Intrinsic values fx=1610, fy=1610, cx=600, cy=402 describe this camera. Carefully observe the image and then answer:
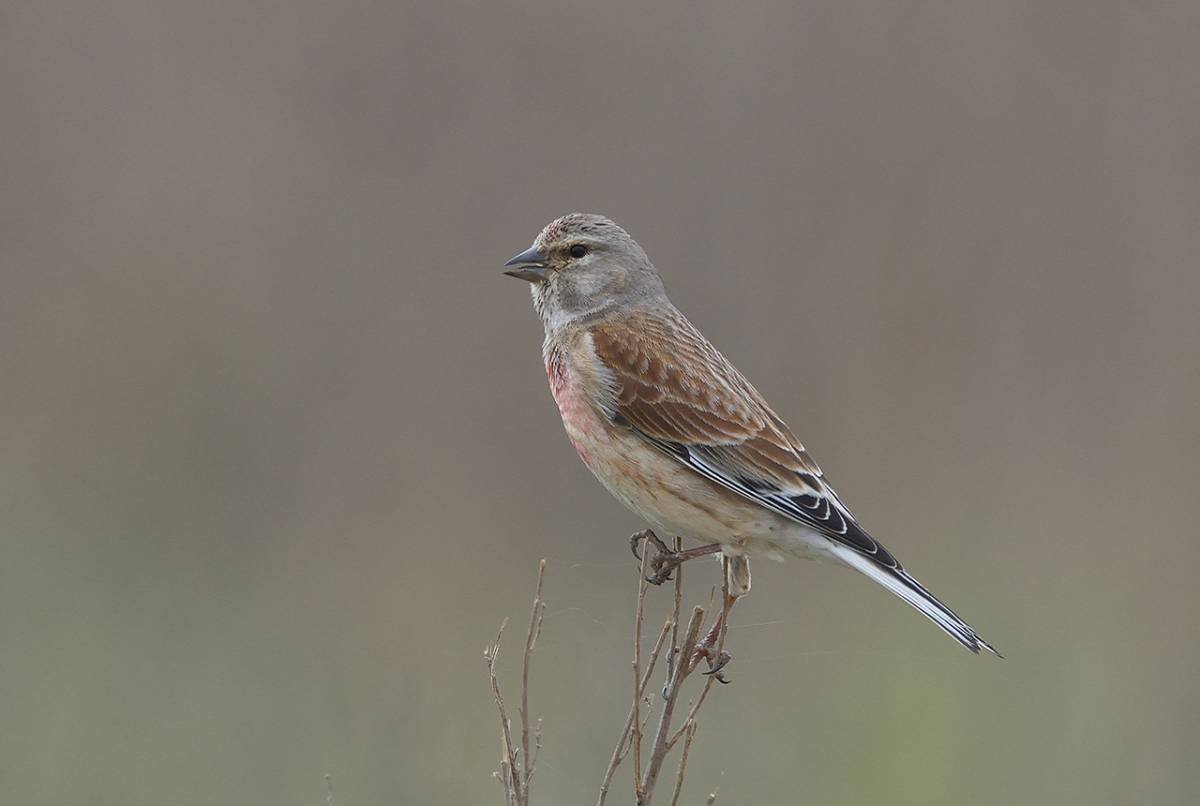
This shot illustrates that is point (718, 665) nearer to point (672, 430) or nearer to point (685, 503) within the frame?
point (685, 503)

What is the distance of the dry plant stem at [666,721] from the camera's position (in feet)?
9.15

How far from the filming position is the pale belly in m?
3.80

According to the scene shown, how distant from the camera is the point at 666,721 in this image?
2.91 m

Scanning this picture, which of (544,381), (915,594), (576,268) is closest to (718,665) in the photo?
(915,594)

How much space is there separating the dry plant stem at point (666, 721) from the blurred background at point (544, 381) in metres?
1.34

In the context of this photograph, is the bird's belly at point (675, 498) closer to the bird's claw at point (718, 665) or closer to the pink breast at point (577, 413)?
the pink breast at point (577, 413)

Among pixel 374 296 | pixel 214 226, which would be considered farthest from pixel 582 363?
pixel 214 226

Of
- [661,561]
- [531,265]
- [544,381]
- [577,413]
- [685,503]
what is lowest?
[661,561]

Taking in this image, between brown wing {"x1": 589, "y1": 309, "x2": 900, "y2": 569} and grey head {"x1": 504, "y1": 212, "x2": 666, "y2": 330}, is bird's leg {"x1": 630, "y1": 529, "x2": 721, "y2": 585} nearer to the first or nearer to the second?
brown wing {"x1": 589, "y1": 309, "x2": 900, "y2": 569}

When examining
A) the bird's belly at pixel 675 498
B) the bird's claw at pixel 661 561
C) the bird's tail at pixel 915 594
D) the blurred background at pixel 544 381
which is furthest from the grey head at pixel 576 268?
the blurred background at pixel 544 381

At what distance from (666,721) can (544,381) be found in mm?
3597

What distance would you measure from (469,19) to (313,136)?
928mm

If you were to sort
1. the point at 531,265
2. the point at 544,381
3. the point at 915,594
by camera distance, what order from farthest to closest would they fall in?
the point at 544,381 → the point at 531,265 → the point at 915,594

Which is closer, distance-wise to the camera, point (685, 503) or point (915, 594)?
point (915, 594)
